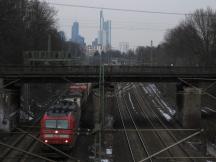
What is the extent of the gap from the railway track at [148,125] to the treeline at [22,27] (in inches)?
726

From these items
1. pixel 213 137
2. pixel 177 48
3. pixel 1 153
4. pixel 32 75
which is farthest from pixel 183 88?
pixel 177 48

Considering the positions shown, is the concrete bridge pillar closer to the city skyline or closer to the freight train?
the freight train

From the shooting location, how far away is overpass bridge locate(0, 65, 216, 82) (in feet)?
169

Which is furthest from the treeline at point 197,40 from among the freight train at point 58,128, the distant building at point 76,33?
the freight train at point 58,128

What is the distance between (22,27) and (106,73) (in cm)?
3095

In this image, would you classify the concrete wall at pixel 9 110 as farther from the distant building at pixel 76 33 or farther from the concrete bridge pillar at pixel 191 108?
the distant building at pixel 76 33

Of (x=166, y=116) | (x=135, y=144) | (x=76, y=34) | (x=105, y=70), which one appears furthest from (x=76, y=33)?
(x=135, y=144)

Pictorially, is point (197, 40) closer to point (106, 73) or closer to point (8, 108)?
point (106, 73)

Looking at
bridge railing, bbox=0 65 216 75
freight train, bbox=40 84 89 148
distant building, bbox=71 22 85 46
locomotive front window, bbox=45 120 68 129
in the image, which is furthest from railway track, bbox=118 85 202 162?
distant building, bbox=71 22 85 46

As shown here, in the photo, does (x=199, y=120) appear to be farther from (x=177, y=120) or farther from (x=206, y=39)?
(x=206, y=39)

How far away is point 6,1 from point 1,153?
3725cm

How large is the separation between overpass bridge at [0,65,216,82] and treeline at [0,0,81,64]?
1679 centimetres

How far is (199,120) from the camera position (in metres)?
53.6

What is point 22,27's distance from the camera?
7856 centimetres
